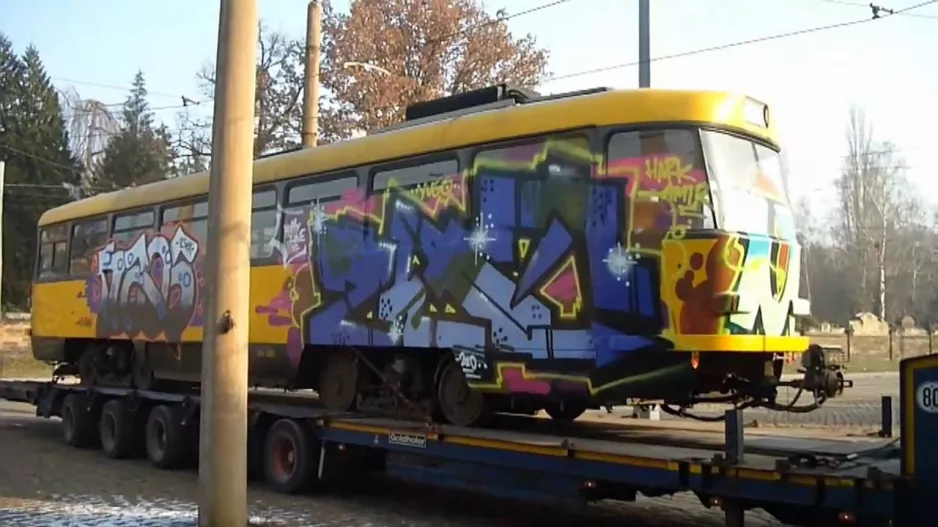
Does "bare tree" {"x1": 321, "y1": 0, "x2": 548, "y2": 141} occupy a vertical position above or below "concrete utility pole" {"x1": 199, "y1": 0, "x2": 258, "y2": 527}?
above

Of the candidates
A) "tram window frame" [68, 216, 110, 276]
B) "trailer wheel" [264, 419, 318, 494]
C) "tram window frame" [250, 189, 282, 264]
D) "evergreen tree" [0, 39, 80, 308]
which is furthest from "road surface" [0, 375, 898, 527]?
→ "evergreen tree" [0, 39, 80, 308]

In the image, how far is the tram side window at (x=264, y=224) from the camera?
44.2 ft

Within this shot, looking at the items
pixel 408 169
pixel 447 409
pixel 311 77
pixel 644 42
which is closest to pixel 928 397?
pixel 447 409

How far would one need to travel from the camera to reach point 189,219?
15148 mm

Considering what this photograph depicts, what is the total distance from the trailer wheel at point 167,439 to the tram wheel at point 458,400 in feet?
15.3

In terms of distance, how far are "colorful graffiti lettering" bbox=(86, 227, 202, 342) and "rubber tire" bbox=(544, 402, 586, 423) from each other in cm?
516

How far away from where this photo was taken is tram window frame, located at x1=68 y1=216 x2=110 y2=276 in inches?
687

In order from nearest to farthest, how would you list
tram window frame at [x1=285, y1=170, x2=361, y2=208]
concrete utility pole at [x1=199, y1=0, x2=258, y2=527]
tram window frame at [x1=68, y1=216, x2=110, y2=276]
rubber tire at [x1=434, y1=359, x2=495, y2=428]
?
concrete utility pole at [x1=199, y1=0, x2=258, y2=527] < rubber tire at [x1=434, y1=359, x2=495, y2=428] < tram window frame at [x1=285, y1=170, x2=361, y2=208] < tram window frame at [x1=68, y1=216, x2=110, y2=276]

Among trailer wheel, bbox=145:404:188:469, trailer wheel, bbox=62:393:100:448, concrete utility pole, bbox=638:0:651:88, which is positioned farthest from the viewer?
concrete utility pole, bbox=638:0:651:88

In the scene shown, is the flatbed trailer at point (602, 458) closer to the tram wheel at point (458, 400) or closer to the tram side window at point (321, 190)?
the tram wheel at point (458, 400)

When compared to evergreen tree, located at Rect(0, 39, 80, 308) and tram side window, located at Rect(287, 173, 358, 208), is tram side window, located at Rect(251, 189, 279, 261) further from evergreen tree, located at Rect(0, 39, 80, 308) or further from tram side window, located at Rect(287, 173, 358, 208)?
evergreen tree, located at Rect(0, 39, 80, 308)

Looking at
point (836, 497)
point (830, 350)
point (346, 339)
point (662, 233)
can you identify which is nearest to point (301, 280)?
point (346, 339)

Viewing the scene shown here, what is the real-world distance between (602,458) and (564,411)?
2.95 m

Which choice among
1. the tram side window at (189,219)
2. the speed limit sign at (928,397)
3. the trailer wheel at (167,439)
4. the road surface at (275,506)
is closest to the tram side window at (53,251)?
the tram side window at (189,219)
